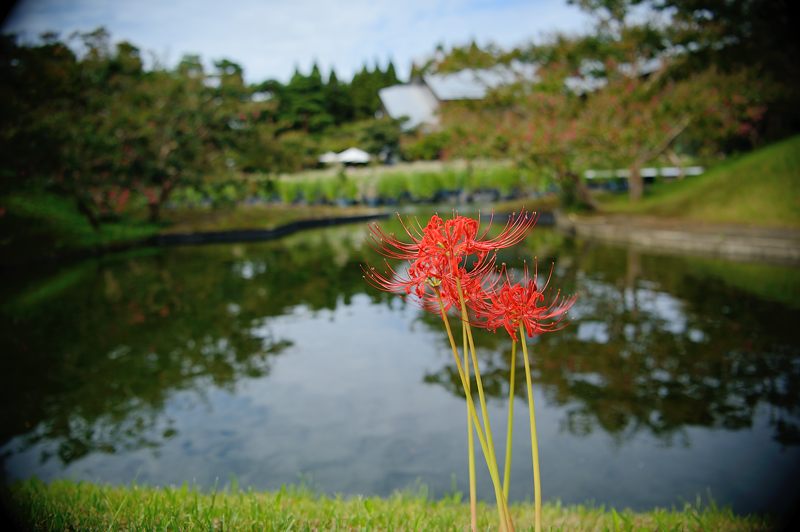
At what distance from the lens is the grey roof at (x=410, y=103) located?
34028 millimetres

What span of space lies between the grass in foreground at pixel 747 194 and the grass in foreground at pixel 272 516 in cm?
1216

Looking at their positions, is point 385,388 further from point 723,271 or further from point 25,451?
point 723,271

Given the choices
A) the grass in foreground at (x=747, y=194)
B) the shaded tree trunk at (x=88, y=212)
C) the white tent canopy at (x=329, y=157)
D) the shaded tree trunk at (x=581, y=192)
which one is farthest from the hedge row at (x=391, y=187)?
the grass in foreground at (x=747, y=194)

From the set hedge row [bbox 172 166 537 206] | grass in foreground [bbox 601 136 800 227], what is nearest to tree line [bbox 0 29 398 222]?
hedge row [bbox 172 166 537 206]

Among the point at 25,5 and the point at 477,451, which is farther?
the point at 477,451

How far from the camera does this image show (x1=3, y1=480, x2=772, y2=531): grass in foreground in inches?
92.3

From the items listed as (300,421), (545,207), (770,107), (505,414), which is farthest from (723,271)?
(545,207)

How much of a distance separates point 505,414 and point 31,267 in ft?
40.6

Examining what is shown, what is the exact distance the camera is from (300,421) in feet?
16.6

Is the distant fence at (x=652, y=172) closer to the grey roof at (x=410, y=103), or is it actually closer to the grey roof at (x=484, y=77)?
the grey roof at (x=484, y=77)

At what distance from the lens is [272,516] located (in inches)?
101

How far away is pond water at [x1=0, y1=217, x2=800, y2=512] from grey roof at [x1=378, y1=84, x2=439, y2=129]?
25.5 metres

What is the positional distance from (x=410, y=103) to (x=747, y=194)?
24085 millimetres

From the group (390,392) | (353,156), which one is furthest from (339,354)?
(353,156)
